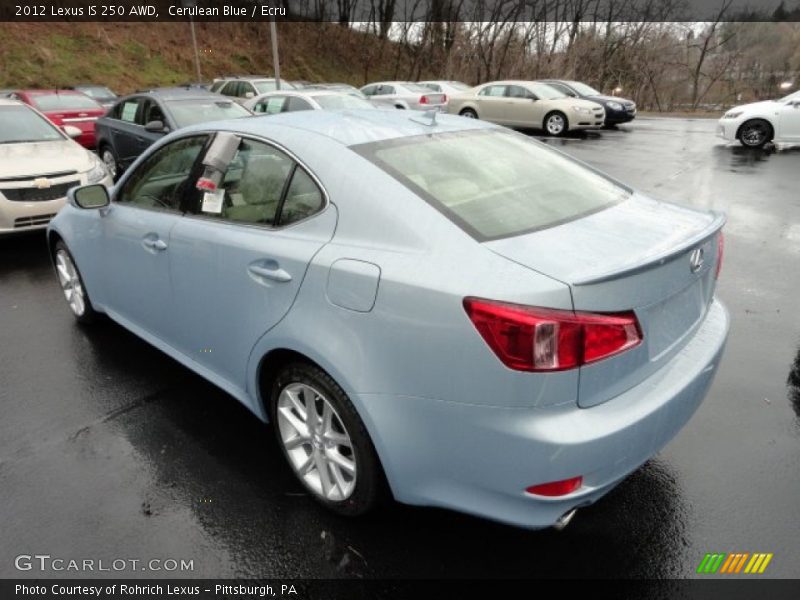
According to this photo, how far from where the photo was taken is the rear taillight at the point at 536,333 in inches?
71.2

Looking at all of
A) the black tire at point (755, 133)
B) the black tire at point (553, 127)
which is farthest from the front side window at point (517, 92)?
the black tire at point (755, 133)

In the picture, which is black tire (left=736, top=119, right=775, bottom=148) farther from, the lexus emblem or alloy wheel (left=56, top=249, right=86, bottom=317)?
alloy wheel (left=56, top=249, right=86, bottom=317)

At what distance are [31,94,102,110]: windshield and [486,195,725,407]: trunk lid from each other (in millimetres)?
13298

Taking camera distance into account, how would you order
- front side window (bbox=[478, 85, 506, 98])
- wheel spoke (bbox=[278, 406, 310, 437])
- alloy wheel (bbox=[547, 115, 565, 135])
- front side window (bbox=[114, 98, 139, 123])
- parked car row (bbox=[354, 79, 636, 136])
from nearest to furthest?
wheel spoke (bbox=[278, 406, 310, 437])
front side window (bbox=[114, 98, 139, 123])
parked car row (bbox=[354, 79, 636, 136])
alloy wheel (bbox=[547, 115, 565, 135])
front side window (bbox=[478, 85, 506, 98])

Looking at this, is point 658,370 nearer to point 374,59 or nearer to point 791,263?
point 791,263

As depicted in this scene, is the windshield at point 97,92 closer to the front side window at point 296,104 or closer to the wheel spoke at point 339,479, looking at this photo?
the front side window at point 296,104

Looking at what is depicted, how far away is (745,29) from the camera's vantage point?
3272 centimetres

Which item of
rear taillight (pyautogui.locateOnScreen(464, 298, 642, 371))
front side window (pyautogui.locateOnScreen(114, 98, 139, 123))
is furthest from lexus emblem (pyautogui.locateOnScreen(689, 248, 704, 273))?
front side window (pyautogui.locateOnScreen(114, 98, 139, 123))

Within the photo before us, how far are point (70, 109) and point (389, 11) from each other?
37.2m

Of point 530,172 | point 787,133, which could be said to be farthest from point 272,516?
point 787,133

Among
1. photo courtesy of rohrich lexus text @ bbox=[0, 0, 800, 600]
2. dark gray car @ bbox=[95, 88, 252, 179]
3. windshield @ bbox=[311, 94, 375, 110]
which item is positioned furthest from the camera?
windshield @ bbox=[311, 94, 375, 110]

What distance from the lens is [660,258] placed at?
6.60 feet

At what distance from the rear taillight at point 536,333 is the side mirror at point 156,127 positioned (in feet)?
25.7

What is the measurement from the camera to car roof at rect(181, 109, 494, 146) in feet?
8.73
